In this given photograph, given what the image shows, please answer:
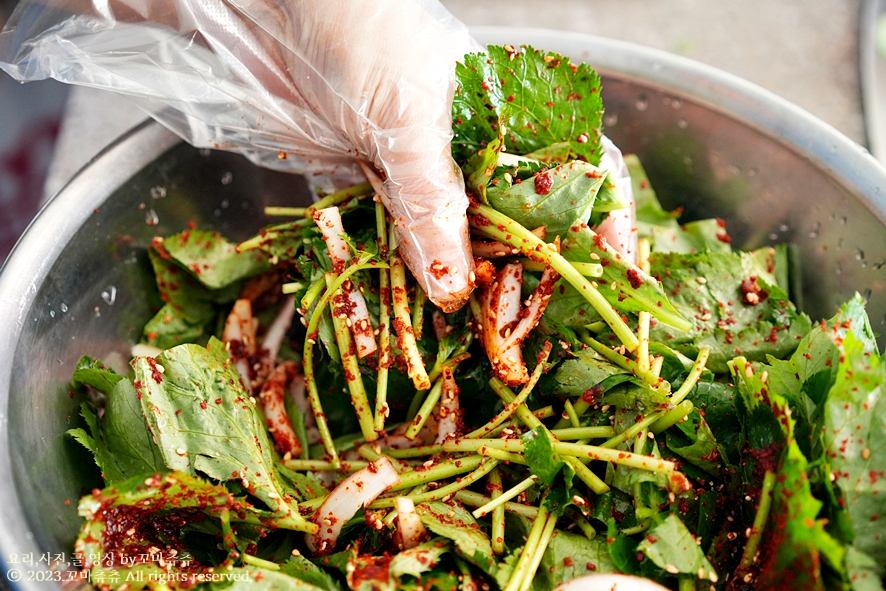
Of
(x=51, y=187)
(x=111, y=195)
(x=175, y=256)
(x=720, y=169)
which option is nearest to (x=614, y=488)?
(x=720, y=169)

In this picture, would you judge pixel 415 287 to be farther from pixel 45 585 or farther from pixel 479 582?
pixel 45 585

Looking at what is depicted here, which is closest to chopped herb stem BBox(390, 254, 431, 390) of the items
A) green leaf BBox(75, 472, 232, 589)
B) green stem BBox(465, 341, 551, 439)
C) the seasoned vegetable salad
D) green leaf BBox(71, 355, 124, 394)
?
the seasoned vegetable salad

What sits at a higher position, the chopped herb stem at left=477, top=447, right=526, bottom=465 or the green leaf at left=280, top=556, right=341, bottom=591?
the chopped herb stem at left=477, top=447, right=526, bottom=465

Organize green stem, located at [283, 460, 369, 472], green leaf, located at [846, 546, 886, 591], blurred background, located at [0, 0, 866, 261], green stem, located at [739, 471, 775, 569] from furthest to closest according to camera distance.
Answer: blurred background, located at [0, 0, 866, 261] → green stem, located at [283, 460, 369, 472] → green stem, located at [739, 471, 775, 569] → green leaf, located at [846, 546, 886, 591]

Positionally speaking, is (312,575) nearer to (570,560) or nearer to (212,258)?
(570,560)

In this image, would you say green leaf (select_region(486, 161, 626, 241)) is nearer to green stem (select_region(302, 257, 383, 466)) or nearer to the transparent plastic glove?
the transparent plastic glove

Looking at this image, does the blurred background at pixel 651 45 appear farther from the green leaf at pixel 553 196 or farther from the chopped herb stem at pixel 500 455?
the chopped herb stem at pixel 500 455

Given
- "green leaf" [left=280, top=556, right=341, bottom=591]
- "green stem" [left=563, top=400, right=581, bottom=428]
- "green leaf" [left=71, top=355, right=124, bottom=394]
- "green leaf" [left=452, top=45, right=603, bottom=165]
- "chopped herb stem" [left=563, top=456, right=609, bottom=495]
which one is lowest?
"green leaf" [left=280, top=556, right=341, bottom=591]
